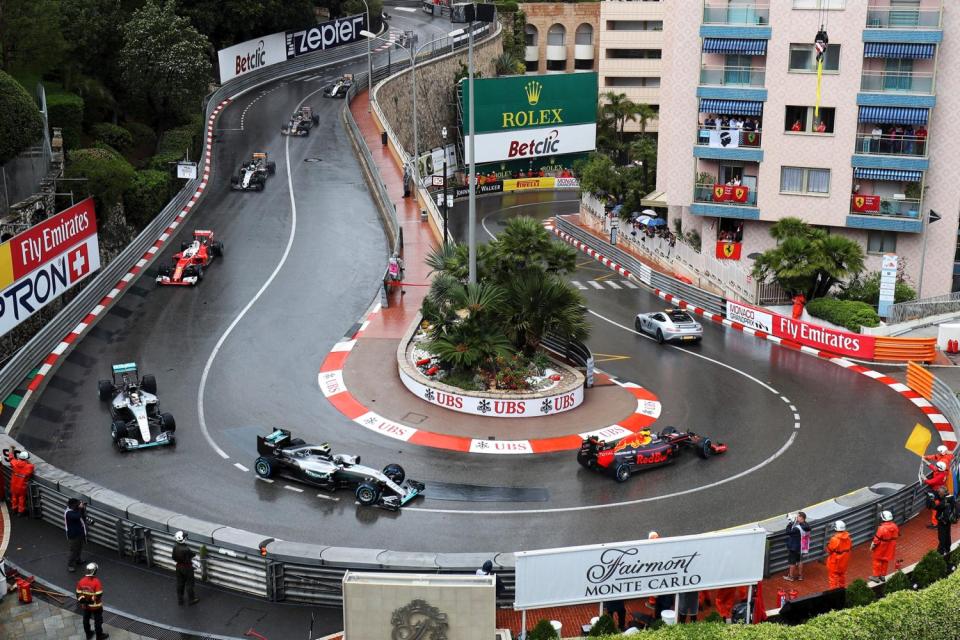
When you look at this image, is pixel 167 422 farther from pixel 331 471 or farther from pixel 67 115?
pixel 67 115

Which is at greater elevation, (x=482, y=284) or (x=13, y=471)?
(x=482, y=284)

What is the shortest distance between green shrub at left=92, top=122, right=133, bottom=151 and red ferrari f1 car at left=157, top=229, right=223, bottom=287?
51.5ft

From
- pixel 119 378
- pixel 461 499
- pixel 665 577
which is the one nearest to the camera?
pixel 665 577

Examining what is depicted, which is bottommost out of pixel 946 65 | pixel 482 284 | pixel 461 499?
pixel 461 499

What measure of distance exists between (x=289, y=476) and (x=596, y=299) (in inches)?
964

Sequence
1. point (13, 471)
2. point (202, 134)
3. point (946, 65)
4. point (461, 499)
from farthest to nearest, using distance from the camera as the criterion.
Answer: point (202, 134) < point (946, 65) < point (461, 499) < point (13, 471)

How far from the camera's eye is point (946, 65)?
48500 mm

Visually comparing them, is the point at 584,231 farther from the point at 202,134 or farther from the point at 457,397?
the point at 457,397

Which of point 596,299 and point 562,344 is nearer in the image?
point 562,344

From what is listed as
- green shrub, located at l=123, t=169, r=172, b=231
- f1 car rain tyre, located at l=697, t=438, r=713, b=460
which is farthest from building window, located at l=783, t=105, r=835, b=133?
green shrub, located at l=123, t=169, r=172, b=231

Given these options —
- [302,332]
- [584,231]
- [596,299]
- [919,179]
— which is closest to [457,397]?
[302,332]

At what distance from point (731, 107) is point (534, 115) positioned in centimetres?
3391

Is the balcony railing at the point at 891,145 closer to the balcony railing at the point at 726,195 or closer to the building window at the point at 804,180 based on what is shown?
the building window at the point at 804,180

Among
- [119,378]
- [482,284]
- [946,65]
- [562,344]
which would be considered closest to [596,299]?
[562,344]
